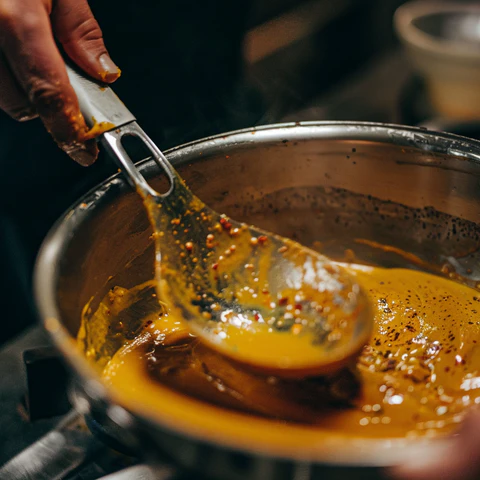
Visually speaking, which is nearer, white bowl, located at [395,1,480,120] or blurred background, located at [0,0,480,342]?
blurred background, located at [0,0,480,342]

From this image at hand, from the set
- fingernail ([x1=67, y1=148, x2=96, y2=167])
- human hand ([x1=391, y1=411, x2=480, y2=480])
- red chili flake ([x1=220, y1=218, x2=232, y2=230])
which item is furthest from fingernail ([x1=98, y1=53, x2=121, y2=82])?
human hand ([x1=391, y1=411, x2=480, y2=480])

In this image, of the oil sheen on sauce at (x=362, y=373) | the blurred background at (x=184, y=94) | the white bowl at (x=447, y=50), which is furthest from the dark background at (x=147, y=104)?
the oil sheen on sauce at (x=362, y=373)

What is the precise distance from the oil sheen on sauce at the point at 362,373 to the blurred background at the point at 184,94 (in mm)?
427

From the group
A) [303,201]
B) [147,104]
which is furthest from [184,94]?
[303,201]

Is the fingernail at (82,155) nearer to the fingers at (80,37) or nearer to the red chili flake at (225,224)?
the fingers at (80,37)

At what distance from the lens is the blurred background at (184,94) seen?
1.12 meters

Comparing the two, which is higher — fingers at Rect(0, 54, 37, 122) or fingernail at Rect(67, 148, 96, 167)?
fingers at Rect(0, 54, 37, 122)

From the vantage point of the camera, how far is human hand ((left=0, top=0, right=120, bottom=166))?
664mm

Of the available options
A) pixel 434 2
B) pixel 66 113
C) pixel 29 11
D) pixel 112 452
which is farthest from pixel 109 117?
pixel 434 2

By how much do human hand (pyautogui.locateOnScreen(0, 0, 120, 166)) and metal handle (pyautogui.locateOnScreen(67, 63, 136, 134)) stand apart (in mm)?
13

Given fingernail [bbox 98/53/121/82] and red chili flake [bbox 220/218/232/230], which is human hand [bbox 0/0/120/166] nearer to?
fingernail [bbox 98/53/121/82]

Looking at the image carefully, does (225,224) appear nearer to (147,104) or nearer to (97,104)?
(97,104)

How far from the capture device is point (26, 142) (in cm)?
108

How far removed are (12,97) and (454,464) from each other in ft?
2.36
